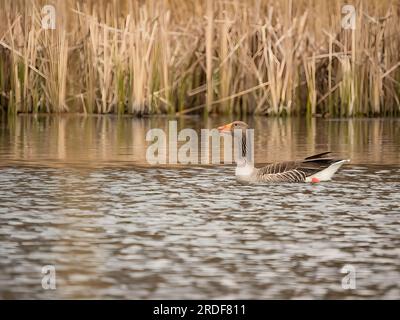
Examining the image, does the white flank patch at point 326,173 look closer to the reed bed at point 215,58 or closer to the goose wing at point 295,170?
the goose wing at point 295,170

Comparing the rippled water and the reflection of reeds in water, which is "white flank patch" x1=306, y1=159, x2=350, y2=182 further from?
the reflection of reeds in water

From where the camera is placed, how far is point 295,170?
1073 centimetres

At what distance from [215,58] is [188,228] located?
10.5 m

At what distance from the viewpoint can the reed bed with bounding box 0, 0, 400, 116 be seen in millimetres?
17828

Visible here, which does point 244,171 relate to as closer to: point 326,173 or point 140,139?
point 326,173

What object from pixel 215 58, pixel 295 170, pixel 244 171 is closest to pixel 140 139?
pixel 215 58

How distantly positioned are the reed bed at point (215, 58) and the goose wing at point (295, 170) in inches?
279

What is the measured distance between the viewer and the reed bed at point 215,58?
17828 mm

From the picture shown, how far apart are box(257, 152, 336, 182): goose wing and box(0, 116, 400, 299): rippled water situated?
0.11 meters

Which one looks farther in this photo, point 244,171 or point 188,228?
point 244,171

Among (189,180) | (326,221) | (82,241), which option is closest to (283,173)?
(189,180)

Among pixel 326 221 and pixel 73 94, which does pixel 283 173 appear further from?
pixel 73 94

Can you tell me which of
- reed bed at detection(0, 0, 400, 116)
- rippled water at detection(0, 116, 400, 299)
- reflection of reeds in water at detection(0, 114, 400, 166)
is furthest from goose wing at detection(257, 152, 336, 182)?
reed bed at detection(0, 0, 400, 116)

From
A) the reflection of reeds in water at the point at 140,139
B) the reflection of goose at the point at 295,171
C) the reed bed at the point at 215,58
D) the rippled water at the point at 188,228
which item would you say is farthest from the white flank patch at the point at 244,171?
the reed bed at the point at 215,58
